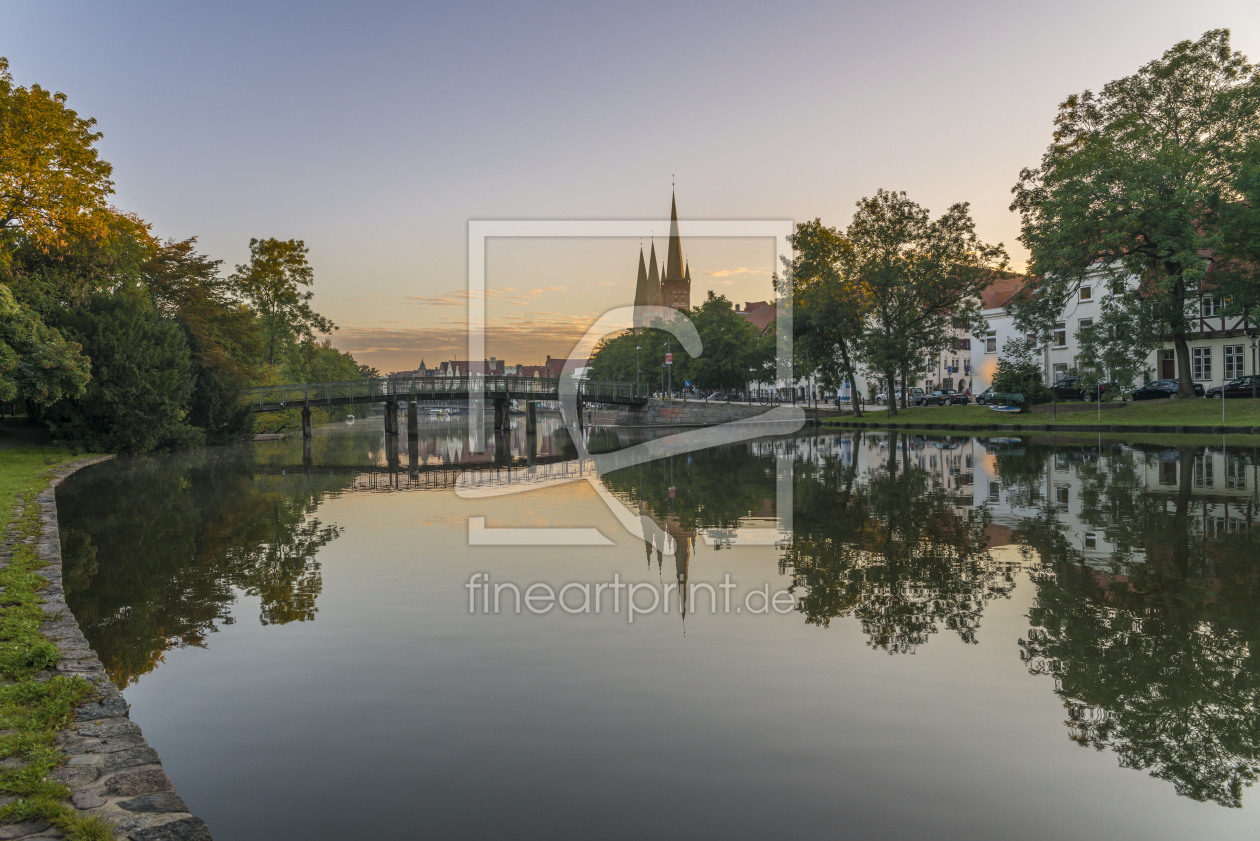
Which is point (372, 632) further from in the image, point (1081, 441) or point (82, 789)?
point (1081, 441)

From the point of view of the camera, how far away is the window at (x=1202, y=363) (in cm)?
5528

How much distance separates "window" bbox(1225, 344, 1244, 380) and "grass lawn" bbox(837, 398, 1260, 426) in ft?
41.3

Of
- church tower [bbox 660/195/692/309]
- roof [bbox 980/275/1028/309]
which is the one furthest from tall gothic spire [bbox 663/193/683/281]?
roof [bbox 980/275/1028/309]

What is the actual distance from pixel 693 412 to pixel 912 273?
22.1m

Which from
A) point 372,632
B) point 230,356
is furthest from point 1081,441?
point 230,356

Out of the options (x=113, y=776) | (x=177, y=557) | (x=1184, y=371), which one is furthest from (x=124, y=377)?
(x=1184, y=371)

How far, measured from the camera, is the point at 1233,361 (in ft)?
177

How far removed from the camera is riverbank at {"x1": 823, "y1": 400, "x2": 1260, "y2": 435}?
3703 cm

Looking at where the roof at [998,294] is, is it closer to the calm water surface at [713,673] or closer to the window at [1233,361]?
the window at [1233,361]

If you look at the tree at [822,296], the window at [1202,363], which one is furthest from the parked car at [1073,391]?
the tree at [822,296]

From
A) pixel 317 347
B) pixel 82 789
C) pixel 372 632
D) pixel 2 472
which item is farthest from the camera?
pixel 317 347

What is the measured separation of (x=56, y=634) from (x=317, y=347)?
9318 cm

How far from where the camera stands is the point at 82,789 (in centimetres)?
477

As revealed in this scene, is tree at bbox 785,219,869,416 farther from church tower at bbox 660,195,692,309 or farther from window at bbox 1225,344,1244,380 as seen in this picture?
church tower at bbox 660,195,692,309
